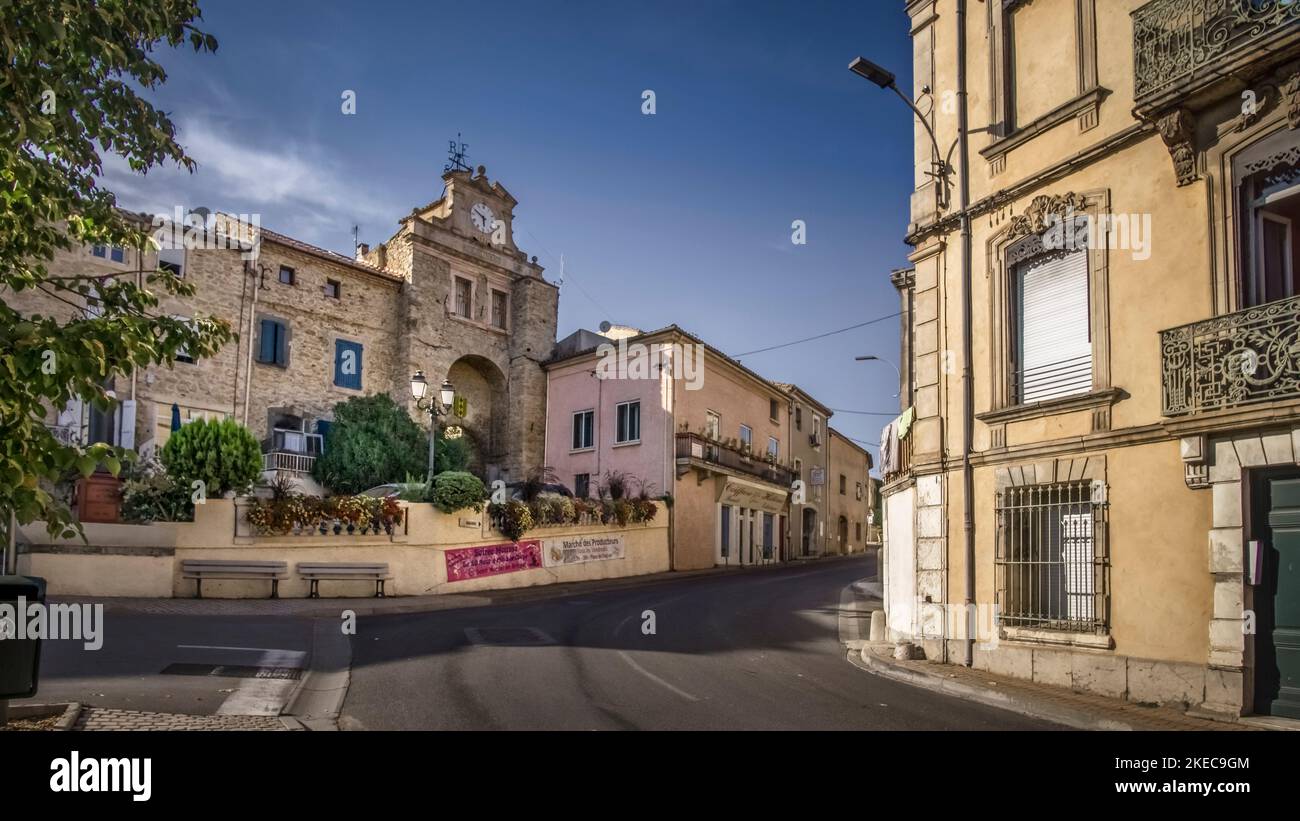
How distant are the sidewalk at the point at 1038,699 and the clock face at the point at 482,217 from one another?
29013 millimetres

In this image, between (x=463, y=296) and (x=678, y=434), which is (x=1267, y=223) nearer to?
(x=678, y=434)

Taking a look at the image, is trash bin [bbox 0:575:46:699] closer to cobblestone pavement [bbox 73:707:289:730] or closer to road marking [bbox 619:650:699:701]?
cobblestone pavement [bbox 73:707:289:730]

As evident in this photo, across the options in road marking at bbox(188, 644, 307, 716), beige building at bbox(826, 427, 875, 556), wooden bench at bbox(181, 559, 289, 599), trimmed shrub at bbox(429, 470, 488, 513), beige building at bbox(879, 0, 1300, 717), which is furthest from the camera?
beige building at bbox(826, 427, 875, 556)

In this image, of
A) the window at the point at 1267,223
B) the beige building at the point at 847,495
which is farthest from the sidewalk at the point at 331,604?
the beige building at the point at 847,495

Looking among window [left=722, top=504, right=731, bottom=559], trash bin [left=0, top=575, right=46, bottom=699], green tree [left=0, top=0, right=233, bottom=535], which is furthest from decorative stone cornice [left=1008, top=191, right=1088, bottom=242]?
window [left=722, top=504, right=731, bottom=559]

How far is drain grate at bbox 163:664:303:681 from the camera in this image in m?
9.17

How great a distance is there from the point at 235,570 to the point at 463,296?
2108 cm

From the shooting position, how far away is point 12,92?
525cm

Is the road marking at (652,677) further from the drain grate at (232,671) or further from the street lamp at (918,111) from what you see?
the street lamp at (918,111)

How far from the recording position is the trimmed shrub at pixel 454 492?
67.5ft

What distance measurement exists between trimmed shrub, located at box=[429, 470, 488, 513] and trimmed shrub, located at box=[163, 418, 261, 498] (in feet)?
13.8

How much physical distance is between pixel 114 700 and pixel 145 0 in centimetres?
560

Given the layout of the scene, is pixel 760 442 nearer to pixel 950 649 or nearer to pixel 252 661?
pixel 950 649

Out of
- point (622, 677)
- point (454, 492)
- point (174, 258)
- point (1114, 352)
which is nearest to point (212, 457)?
point (454, 492)
